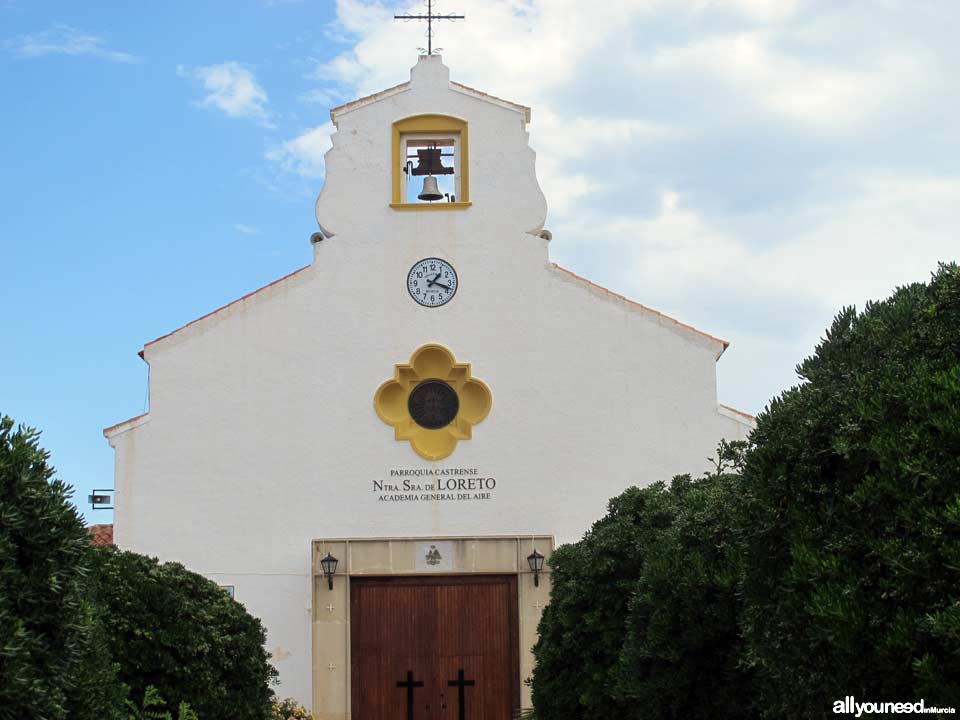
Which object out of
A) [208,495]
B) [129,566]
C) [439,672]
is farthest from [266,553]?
[129,566]

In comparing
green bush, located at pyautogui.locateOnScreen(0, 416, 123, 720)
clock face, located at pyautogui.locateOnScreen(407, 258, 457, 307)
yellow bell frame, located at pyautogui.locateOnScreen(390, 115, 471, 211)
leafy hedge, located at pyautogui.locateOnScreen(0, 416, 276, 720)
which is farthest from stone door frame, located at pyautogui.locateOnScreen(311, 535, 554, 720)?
green bush, located at pyautogui.locateOnScreen(0, 416, 123, 720)

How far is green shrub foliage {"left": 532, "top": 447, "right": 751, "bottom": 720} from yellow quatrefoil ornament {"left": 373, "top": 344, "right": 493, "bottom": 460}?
5052mm

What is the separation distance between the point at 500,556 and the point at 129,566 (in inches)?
289

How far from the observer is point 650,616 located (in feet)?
31.0

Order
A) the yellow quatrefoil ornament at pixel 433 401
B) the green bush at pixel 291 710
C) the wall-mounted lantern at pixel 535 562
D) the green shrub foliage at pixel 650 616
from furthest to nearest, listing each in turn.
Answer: the yellow quatrefoil ornament at pixel 433 401 → the wall-mounted lantern at pixel 535 562 → the green bush at pixel 291 710 → the green shrub foliage at pixel 650 616

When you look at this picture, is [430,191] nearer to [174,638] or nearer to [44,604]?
[174,638]

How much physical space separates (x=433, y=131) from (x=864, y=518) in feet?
44.9

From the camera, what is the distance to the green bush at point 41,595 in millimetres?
5391

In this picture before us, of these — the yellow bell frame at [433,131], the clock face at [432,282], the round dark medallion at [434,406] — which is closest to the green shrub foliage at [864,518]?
the round dark medallion at [434,406]

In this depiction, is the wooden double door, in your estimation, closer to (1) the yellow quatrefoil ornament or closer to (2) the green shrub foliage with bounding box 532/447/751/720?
(1) the yellow quatrefoil ornament

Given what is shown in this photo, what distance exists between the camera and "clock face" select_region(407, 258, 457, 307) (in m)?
17.8

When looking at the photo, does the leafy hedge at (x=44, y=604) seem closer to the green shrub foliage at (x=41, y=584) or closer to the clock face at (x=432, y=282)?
the green shrub foliage at (x=41, y=584)

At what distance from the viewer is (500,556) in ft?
56.2

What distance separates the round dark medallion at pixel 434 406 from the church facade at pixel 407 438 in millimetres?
25
